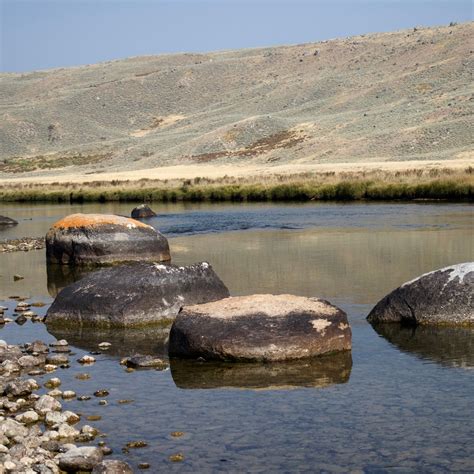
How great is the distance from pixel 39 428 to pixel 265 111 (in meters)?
105

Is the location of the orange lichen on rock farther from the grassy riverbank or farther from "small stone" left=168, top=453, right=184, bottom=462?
the grassy riverbank

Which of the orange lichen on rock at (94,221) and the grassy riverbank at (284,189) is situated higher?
the orange lichen on rock at (94,221)

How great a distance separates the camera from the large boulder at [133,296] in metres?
16.0

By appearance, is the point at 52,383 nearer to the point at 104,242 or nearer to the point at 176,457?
the point at 176,457

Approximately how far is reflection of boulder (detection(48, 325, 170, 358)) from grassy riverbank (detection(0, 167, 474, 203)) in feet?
96.2

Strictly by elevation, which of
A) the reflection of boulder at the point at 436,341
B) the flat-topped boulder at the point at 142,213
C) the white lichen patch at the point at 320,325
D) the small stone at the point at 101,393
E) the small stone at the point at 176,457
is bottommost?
the small stone at the point at 176,457

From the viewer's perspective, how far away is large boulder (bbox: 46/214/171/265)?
932 inches

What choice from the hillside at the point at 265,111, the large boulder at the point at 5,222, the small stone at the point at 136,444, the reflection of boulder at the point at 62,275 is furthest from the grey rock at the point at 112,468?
the hillside at the point at 265,111

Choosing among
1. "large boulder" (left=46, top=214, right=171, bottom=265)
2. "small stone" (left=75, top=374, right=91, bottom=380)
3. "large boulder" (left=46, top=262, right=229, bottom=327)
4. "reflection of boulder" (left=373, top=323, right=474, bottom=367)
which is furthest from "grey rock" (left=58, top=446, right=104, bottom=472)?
"large boulder" (left=46, top=214, right=171, bottom=265)

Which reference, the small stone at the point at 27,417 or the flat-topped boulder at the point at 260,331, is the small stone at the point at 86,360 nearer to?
the flat-topped boulder at the point at 260,331

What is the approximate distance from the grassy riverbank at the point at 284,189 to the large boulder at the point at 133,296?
28215 mm

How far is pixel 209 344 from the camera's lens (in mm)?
13203

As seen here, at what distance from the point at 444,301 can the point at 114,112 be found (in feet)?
385

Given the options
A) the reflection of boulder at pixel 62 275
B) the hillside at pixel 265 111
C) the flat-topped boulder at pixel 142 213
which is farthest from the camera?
the hillside at pixel 265 111
